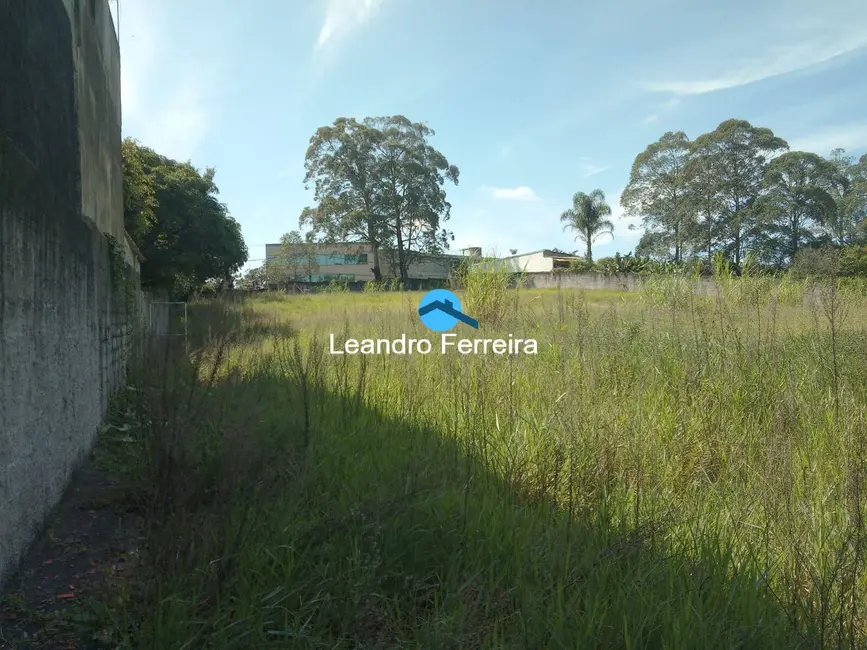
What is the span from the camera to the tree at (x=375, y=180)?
30.6 metres

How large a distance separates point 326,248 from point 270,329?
1039 inches

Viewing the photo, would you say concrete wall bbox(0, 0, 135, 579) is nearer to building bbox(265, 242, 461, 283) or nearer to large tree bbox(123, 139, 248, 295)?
large tree bbox(123, 139, 248, 295)

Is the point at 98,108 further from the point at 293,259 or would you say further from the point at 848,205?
the point at 848,205

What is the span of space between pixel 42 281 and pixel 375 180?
30.3 meters

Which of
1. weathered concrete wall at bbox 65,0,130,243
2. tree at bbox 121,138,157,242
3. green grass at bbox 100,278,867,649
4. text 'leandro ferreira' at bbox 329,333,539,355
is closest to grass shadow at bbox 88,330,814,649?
green grass at bbox 100,278,867,649

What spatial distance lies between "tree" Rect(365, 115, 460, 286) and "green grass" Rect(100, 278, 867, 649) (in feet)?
90.7

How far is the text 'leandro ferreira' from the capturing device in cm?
491

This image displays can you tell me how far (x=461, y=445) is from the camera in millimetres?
2891

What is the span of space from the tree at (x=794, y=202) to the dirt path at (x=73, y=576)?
3285 cm

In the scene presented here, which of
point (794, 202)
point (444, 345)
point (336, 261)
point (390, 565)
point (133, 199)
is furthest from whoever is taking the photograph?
point (336, 261)

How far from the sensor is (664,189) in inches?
1276

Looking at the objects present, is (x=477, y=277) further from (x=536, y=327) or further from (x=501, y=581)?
(x=501, y=581)

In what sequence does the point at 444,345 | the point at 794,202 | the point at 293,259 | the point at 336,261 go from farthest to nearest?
1. the point at 336,261
2. the point at 293,259
3. the point at 794,202
4. the point at 444,345

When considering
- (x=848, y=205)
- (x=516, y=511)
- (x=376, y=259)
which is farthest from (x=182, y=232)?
(x=848, y=205)
